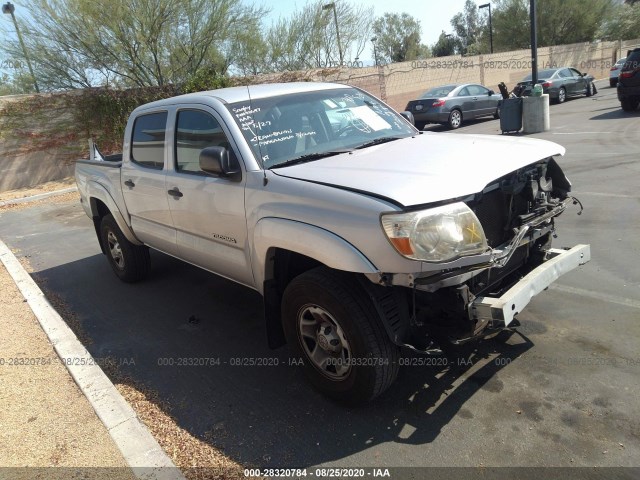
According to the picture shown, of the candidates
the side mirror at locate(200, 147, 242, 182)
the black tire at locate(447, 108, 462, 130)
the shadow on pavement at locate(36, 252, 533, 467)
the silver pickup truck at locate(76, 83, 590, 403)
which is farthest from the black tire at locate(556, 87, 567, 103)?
the side mirror at locate(200, 147, 242, 182)

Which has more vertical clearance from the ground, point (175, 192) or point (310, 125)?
point (310, 125)

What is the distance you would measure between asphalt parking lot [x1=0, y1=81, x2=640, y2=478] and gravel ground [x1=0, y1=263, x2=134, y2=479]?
475mm

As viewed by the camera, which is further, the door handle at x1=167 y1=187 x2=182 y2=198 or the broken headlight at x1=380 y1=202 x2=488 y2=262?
the door handle at x1=167 y1=187 x2=182 y2=198

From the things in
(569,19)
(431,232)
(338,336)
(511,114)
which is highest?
(569,19)

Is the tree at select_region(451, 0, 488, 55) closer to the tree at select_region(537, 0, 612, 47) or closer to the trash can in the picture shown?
the tree at select_region(537, 0, 612, 47)

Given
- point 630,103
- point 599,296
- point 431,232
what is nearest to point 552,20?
point 630,103

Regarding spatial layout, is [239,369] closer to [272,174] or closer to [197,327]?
[197,327]

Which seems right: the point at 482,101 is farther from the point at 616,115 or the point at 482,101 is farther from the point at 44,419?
the point at 44,419

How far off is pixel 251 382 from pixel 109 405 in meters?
0.97

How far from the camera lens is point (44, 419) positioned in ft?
11.2

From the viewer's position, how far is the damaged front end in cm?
277

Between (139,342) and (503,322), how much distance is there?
3208 millimetres

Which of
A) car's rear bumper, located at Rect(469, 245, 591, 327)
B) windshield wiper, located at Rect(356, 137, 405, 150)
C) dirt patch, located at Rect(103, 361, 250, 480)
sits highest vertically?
windshield wiper, located at Rect(356, 137, 405, 150)

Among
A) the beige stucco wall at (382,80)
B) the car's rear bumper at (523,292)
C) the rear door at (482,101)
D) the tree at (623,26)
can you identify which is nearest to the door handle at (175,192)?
the car's rear bumper at (523,292)
